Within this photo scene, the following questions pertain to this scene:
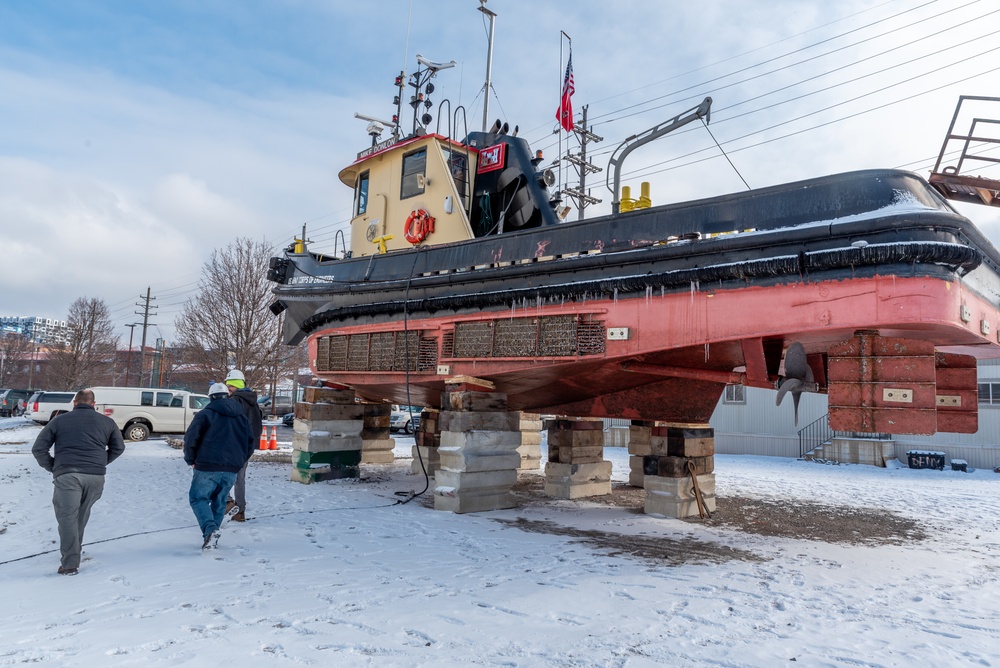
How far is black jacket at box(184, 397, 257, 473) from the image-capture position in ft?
17.3

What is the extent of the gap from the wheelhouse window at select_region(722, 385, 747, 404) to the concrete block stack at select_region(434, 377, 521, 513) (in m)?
14.1

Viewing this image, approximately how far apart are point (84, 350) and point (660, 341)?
37.6 m

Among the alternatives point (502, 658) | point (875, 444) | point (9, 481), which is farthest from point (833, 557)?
point (875, 444)

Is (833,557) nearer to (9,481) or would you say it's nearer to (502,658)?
(502,658)

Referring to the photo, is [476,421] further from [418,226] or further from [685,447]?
[418,226]

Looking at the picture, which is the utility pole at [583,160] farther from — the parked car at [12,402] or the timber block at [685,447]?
the parked car at [12,402]

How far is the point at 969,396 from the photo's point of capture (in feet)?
22.8

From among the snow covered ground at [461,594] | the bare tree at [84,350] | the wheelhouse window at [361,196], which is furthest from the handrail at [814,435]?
the bare tree at [84,350]

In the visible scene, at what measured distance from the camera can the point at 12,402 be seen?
3145 cm

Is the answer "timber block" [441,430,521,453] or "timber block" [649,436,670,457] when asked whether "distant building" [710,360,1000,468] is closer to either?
"timber block" [649,436,670,457]

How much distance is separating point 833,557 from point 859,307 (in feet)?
7.69

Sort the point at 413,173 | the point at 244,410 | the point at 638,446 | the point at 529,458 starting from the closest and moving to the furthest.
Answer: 1. the point at 244,410
2. the point at 413,173
3. the point at 638,446
4. the point at 529,458

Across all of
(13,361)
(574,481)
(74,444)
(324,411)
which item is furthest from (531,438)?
(13,361)

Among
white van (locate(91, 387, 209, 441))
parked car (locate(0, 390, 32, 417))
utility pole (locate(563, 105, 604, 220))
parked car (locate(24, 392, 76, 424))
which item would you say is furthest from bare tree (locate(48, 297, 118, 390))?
utility pole (locate(563, 105, 604, 220))
